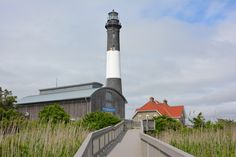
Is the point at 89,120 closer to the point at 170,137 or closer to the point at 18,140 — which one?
the point at 170,137

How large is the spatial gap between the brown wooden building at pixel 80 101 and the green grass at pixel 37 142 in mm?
29051

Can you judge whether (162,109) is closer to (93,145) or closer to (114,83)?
(114,83)

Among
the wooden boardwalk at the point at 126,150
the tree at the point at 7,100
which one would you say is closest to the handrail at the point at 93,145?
the wooden boardwalk at the point at 126,150

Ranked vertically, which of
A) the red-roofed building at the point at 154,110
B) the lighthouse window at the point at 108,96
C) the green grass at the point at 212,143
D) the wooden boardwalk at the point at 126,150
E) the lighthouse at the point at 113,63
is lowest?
the wooden boardwalk at the point at 126,150

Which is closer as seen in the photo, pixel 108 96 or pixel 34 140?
pixel 34 140

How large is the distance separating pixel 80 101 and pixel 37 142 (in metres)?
31.2

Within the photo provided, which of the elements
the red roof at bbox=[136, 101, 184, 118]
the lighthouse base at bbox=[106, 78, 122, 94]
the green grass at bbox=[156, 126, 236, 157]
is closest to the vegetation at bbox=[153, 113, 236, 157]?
the green grass at bbox=[156, 126, 236, 157]

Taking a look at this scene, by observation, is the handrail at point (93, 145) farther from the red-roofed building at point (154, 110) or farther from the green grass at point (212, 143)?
the red-roofed building at point (154, 110)

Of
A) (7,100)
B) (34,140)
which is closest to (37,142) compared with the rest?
(34,140)

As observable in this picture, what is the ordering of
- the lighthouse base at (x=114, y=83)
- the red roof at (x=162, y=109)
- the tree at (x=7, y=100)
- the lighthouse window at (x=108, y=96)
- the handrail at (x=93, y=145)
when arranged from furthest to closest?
the red roof at (x=162, y=109)
the lighthouse base at (x=114, y=83)
the lighthouse window at (x=108, y=96)
the tree at (x=7, y=100)
the handrail at (x=93, y=145)

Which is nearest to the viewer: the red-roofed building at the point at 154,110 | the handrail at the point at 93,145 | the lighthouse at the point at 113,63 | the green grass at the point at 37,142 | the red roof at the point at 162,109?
the handrail at the point at 93,145

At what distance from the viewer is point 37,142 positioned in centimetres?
834

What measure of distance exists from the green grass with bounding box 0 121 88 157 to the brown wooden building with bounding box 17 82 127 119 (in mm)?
29051

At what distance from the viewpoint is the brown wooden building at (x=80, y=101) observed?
39.2 metres
